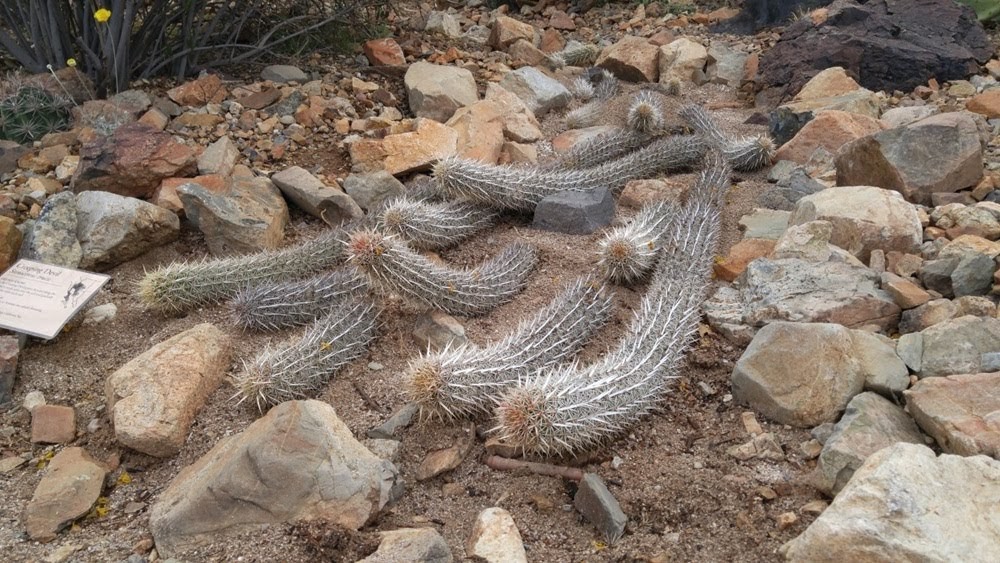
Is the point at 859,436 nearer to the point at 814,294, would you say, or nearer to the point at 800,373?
the point at 800,373

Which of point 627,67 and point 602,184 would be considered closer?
point 602,184

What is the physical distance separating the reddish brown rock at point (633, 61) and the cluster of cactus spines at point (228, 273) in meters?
3.97

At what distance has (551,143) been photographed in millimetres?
6289

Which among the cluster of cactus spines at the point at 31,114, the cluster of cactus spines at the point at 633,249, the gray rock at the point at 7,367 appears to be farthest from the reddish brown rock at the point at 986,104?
the cluster of cactus spines at the point at 31,114

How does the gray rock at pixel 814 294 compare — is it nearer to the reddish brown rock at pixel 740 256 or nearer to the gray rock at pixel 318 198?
the reddish brown rock at pixel 740 256

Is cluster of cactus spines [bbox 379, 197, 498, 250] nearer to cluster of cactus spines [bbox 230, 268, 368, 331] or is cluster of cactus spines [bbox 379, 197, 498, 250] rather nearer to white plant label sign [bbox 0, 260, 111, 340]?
cluster of cactus spines [bbox 230, 268, 368, 331]

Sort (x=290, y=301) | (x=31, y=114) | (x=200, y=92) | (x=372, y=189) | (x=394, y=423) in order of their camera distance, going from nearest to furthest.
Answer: (x=394, y=423)
(x=290, y=301)
(x=372, y=189)
(x=31, y=114)
(x=200, y=92)

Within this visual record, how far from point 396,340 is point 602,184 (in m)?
1.79

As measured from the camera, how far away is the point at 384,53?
721cm

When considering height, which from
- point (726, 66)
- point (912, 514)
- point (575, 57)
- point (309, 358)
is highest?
point (912, 514)

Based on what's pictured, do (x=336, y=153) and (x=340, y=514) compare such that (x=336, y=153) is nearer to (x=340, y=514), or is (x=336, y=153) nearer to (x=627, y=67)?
(x=627, y=67)

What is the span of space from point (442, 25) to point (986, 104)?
189 inches

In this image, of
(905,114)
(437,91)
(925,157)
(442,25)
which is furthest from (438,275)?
(442,25)

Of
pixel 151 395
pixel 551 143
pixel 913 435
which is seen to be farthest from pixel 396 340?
pixel 551 143
